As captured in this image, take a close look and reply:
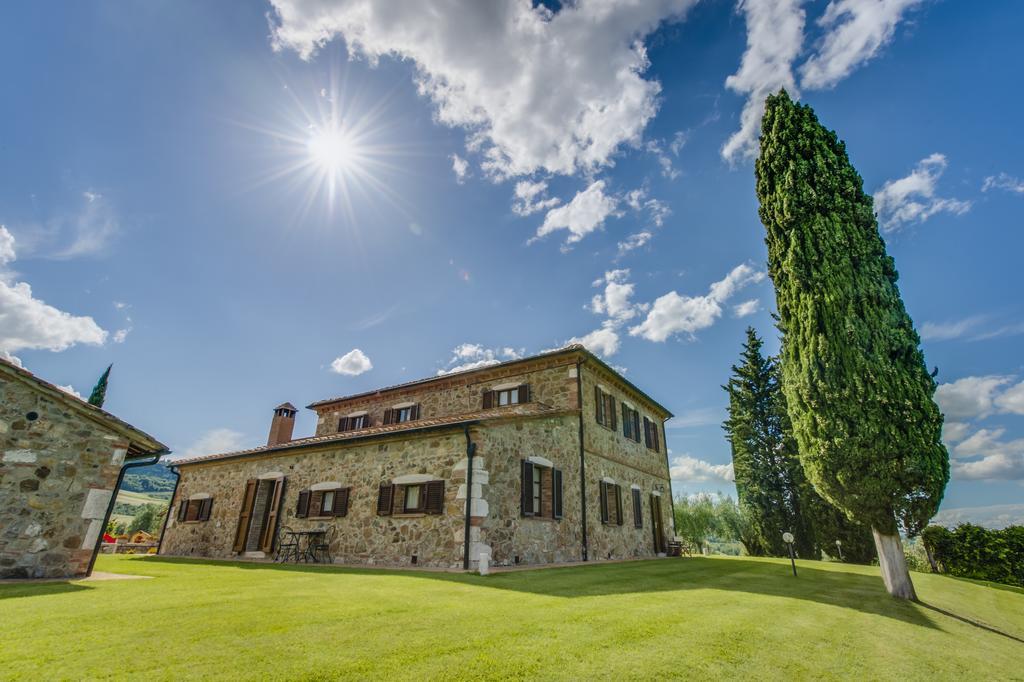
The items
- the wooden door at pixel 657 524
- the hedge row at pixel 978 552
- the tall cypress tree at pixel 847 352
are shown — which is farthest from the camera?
the wooden door at pixel 657 524

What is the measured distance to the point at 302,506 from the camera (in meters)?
14.2

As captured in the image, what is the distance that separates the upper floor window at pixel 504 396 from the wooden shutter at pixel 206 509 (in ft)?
34.8

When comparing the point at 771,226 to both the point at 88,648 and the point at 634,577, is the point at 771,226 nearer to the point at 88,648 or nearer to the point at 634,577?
the point at 634,577

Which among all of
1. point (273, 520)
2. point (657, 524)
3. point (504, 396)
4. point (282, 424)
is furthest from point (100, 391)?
point (657, 524)

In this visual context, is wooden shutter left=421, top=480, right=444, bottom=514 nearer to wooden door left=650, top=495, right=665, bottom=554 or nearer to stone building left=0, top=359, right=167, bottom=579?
stone building left=0, top=359, right=167, bottom=579

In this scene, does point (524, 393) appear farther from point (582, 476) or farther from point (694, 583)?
point (694, 583)

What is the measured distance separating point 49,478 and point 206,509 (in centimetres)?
1032

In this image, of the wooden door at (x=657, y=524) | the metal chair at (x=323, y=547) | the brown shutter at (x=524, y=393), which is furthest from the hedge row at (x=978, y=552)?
the metal chair at (x=323, y=547)

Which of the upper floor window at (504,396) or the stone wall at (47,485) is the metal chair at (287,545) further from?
the upper floor window at (504,396)

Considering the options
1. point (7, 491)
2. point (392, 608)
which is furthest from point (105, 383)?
point (392, 608)

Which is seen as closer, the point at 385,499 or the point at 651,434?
the point at 385,499

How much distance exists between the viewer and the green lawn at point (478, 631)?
357 cm

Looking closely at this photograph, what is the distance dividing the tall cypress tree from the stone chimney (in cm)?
1933

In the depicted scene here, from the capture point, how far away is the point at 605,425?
16.6 metres
